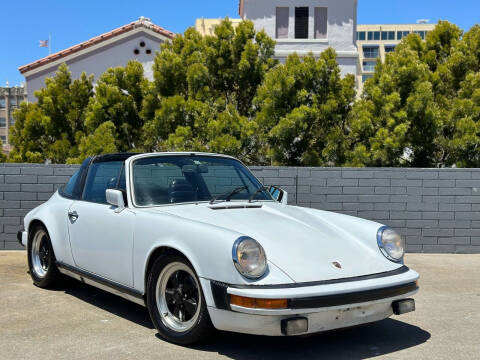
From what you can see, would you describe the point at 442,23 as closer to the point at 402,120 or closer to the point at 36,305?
the point at 402,120

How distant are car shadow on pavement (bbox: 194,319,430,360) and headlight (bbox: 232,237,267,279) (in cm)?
65

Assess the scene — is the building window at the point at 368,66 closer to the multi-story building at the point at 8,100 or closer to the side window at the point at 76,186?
the multi-story building at the point at 8,100

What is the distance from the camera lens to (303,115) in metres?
10.4

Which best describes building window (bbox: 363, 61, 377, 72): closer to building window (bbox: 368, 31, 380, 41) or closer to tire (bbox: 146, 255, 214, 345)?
building window (bbox: 368, 31, 380, 41)

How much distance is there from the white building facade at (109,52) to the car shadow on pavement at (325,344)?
22.6 meters

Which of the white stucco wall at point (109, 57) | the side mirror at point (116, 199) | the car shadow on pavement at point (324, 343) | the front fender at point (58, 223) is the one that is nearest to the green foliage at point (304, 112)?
the front fender at point (58, 223)

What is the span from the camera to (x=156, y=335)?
14.3 ft

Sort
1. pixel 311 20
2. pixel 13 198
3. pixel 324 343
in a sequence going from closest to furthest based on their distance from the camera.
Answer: pixel 324 343, pixel 13 198, pixel 311 20

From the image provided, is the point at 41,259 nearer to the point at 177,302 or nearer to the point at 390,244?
→ the point at 177,302

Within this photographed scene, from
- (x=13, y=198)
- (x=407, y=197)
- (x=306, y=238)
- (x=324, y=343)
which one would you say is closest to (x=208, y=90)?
(x=13, y=198)

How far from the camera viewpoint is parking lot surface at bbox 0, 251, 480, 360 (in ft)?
13.0

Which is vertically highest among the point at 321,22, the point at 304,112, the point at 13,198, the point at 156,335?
the point at 321,22

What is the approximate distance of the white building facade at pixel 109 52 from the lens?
2581 cm

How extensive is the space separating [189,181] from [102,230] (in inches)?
34.0
